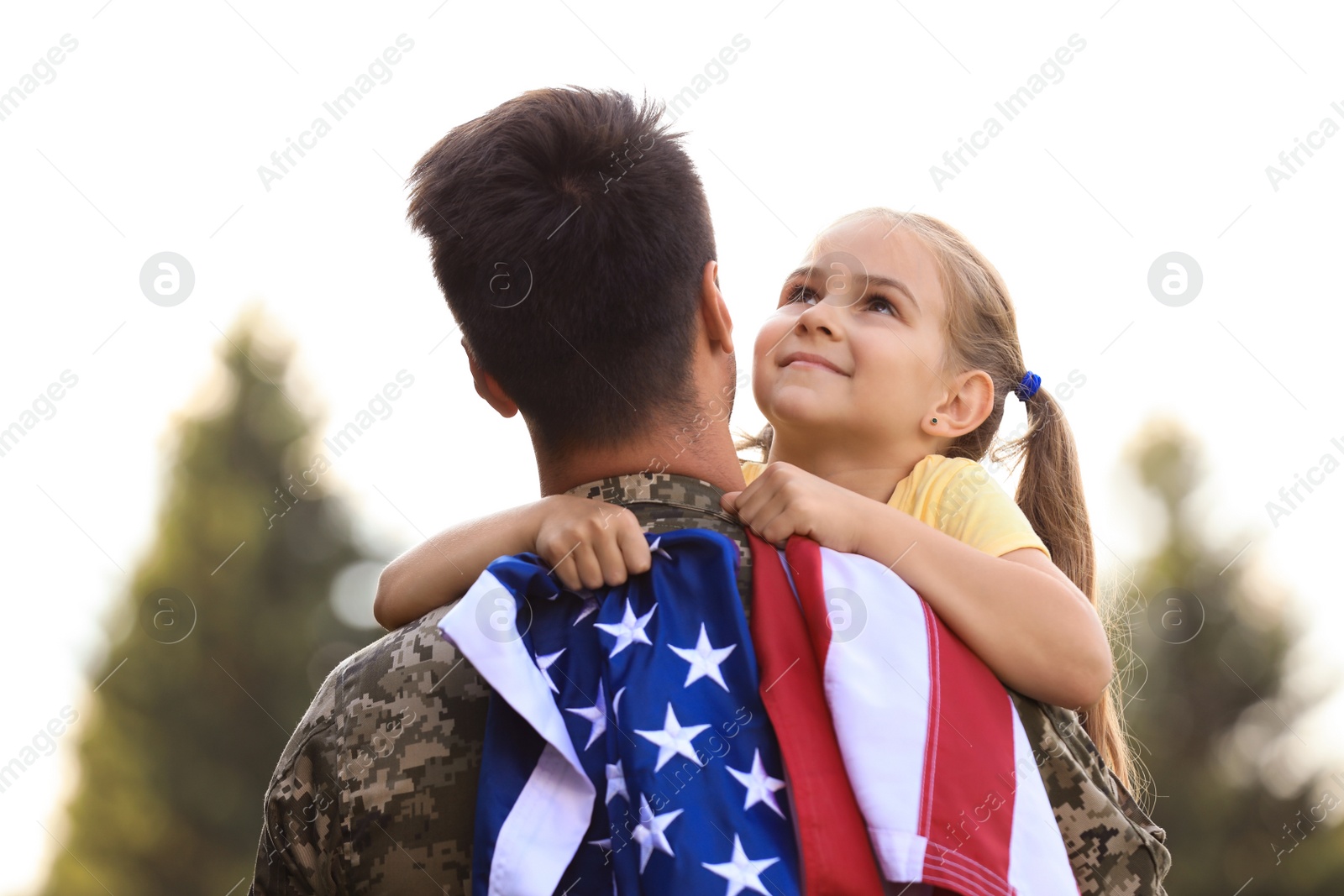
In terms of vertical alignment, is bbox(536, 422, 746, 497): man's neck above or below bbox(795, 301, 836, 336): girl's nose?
below

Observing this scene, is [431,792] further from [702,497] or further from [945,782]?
[945,782]

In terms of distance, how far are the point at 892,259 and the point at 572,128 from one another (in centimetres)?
138

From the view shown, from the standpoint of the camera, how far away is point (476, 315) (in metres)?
2.31

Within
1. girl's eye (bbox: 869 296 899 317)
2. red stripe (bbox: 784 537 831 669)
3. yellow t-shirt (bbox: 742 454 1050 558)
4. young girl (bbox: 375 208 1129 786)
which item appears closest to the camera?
red stripe (bbox: 784 537 831 669)

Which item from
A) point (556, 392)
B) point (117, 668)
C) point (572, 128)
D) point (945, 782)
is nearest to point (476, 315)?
point (556, 392)

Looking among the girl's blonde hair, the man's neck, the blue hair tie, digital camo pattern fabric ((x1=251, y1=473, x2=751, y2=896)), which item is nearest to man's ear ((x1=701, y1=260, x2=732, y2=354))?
the man's neck

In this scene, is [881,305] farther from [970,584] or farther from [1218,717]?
[1218,717]

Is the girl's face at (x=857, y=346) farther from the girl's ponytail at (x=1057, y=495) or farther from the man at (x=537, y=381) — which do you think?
the man at (x=537, y=381)

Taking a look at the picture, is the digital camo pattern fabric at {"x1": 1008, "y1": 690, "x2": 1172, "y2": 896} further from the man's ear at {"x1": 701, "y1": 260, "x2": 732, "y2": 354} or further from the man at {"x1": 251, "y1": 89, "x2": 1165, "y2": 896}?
the man's ear at {"x1": 701, "y1": 260, "x2": 732, "y2": 354}

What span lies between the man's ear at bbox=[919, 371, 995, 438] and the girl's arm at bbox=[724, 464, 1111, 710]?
1203mm

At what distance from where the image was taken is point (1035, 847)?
1840mm

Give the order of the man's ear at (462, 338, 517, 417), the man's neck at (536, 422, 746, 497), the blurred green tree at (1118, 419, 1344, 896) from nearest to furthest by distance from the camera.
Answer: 1. the man's neck at (536, 422, 746, 497)
2. the man's ear at (462, 338, 517, 417)
3. the blurred green tree at (1118, 419, 1344, 896)

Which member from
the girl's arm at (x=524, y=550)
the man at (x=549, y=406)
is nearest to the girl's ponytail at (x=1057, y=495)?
the man at (x=549, y=406)

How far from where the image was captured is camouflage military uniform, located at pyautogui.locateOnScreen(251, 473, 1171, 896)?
1.97 meters
